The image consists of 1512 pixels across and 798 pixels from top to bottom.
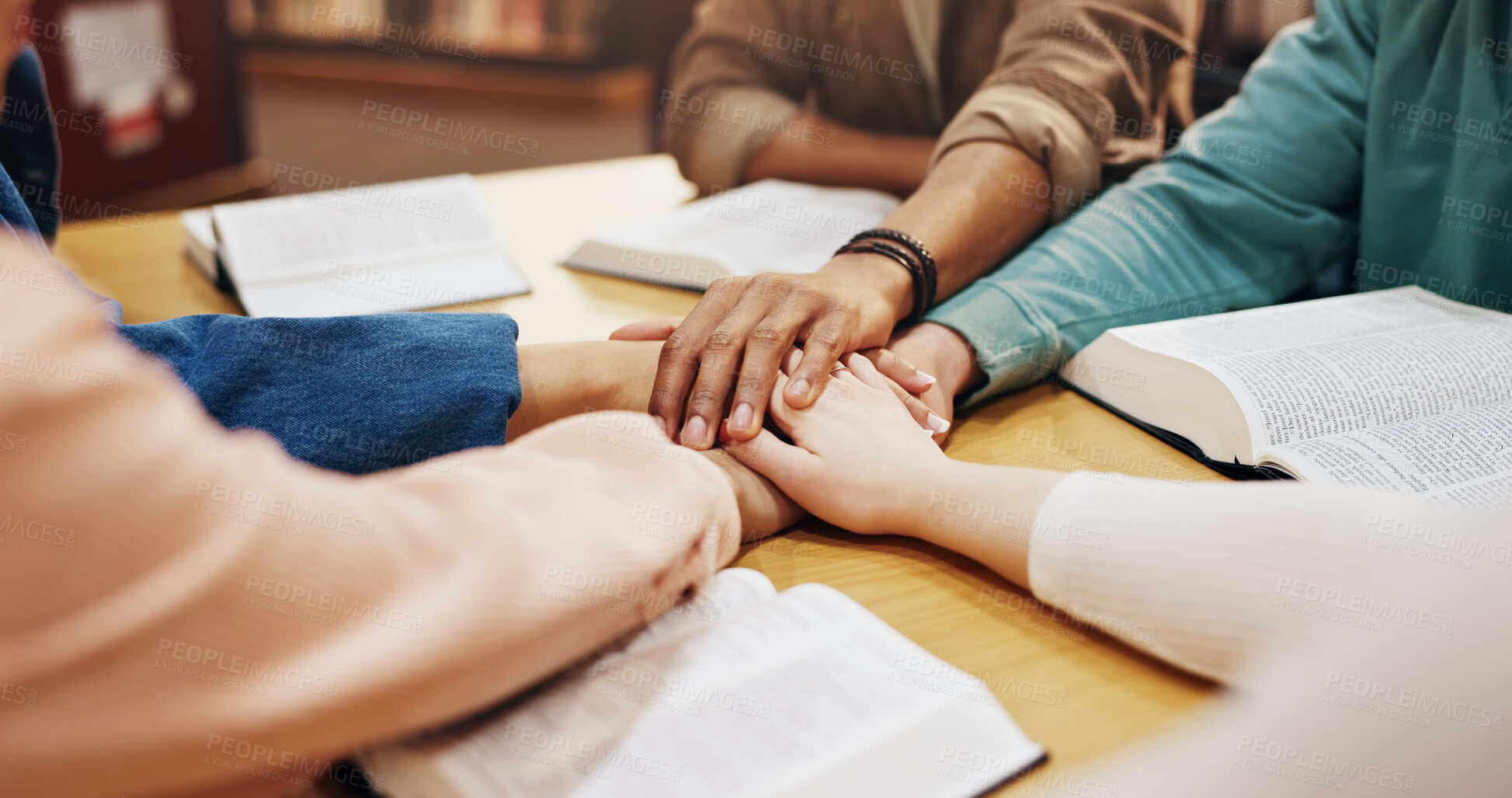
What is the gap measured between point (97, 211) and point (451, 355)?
97.5 inches

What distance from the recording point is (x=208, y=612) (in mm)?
390

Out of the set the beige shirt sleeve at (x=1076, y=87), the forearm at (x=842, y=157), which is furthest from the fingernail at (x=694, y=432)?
the forearm at (x=842, y=157)

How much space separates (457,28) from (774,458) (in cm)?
421

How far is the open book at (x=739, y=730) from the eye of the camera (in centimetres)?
45

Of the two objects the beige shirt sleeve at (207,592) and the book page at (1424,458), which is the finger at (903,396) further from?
the beige shirt sleeve at (207,592)

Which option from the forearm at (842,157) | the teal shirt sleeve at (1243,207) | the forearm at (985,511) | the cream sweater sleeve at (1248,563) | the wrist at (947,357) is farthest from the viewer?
the forearm at (842,157)

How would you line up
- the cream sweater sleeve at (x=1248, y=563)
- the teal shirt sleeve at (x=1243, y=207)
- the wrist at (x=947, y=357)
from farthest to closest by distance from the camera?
the teal shirt sleeve at (x=1243, y=207), the wrist at (x=947, y=357), the cream sweater sleeve at (x=1248, y=563)

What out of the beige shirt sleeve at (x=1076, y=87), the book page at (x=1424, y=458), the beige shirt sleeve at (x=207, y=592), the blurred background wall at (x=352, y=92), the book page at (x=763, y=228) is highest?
the beige shirt sleeve at (x=1076, y=87)

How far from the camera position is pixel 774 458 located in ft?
2.34

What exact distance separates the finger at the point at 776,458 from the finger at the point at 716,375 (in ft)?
0.08

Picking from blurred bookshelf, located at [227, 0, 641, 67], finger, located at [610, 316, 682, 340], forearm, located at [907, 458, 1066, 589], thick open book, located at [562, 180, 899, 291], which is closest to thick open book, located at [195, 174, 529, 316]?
thick open book, located at [562, 180, 899, 291]

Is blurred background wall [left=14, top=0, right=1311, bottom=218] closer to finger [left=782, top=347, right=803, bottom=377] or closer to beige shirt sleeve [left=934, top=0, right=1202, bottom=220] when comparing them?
beige shirt sleeve [left=934, top=0, right=1202, bottom=220]

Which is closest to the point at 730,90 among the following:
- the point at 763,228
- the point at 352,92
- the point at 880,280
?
the point at 763,228

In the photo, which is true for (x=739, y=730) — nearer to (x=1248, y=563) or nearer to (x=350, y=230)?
(x=1248, y=563)
